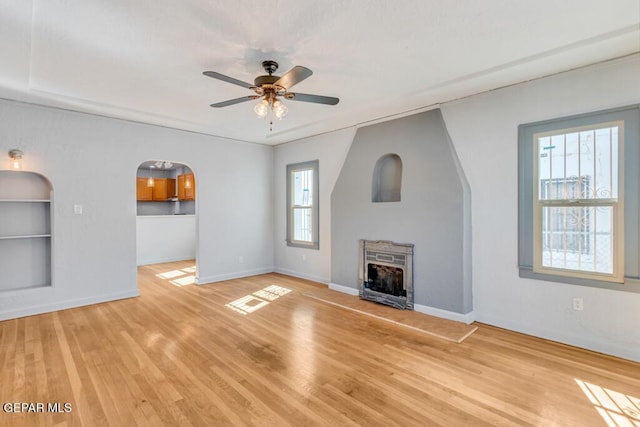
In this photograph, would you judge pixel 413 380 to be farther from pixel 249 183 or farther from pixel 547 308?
pixel 249 183

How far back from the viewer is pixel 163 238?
8.14m

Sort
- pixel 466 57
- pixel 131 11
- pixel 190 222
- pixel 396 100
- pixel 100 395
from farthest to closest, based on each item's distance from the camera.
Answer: pixel 190 222
pixel 396 100
pixel 466 57
pixel 100 395
pixel 131 11

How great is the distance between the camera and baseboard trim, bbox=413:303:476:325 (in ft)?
12.5

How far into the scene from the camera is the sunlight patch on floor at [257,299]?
441 cm

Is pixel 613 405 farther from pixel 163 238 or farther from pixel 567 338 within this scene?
pixel 163 238

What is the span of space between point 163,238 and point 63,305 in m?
3.87

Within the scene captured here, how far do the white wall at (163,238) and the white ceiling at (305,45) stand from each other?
4283 mm

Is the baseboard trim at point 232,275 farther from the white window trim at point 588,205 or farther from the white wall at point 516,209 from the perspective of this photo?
the white window trim at point 588,205

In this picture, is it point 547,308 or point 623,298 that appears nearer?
point 623,298

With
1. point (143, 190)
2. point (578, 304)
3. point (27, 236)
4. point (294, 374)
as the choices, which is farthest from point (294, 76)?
point (143, 190)

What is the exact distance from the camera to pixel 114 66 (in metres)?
3.04

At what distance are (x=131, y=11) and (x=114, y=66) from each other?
109 centimetres

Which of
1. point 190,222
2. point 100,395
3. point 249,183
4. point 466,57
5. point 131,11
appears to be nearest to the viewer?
point 131,11

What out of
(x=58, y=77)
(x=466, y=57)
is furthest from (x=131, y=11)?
(x=466, y=57)
